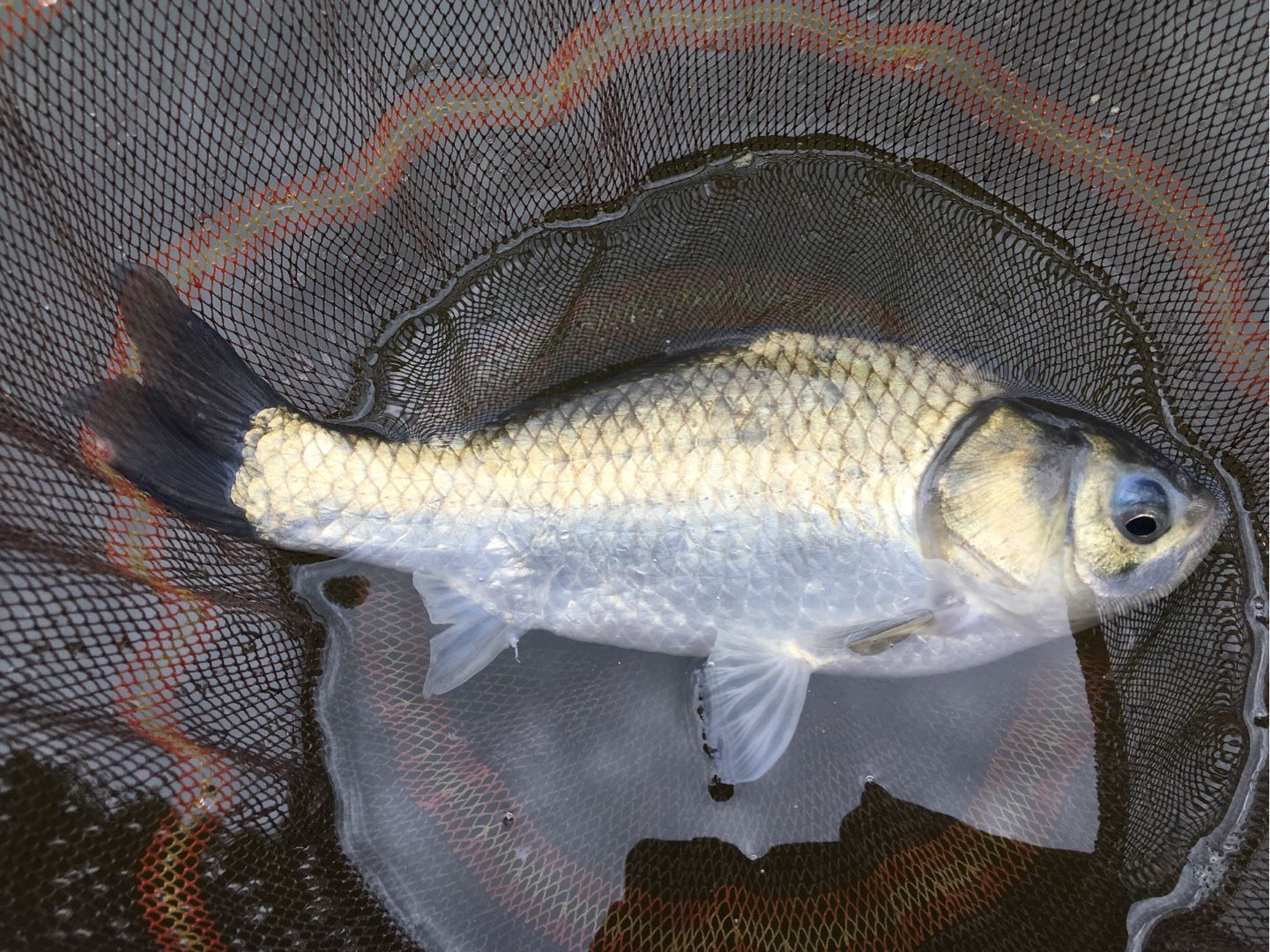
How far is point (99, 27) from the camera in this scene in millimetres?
1668

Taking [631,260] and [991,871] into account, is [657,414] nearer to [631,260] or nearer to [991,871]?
[631,260]

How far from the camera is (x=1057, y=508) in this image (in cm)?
161

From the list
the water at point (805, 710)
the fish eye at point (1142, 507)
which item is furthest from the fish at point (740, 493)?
the water at point (805, 710)

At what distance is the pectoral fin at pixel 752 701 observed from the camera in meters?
1.72

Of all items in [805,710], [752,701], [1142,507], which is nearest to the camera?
[1142,507]

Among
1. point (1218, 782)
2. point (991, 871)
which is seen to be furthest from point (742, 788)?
point (1218, 782)

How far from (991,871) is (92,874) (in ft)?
5.61

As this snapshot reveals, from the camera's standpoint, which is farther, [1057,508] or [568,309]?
[568,309]

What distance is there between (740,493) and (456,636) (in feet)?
2.25

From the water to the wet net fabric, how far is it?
0.01 metres

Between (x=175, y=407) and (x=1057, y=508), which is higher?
(x=175, y=407)

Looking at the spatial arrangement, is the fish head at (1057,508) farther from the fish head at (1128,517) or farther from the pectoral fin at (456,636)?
the pectoral fin at (456,636)

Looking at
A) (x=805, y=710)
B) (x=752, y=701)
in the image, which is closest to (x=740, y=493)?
(x=752, y=701)

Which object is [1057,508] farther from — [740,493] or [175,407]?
[175,407]
